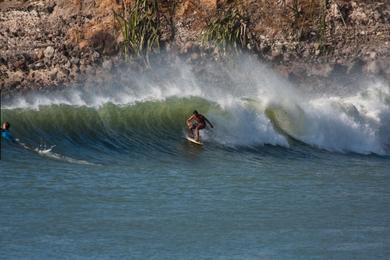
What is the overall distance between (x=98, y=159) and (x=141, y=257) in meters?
7.11

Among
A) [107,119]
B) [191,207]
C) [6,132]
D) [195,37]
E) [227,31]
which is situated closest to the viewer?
[191,207]

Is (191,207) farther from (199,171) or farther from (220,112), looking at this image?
(220,112)

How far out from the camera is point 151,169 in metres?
21.5

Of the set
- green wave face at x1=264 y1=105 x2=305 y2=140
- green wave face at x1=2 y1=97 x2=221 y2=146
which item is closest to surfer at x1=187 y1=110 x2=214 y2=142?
green wave face at x1=2 y1=97 x2=221 y2=146

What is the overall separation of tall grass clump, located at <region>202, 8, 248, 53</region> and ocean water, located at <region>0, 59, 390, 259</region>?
62 centimetres

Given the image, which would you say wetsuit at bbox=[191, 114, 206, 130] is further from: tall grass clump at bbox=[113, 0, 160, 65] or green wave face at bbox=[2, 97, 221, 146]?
tall grass clump at bbox=[113, 0, 160, 65]

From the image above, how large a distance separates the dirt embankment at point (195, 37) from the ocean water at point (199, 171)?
0.65 metres

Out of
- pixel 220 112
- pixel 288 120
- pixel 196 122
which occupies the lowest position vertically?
pixel 196 122

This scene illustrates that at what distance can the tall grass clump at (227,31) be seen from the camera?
2841 centimetres

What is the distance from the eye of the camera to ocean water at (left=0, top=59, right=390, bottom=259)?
1638 cm

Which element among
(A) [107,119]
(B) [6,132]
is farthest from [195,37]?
(B) [6,132]

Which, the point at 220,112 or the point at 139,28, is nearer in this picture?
the point at 220,112

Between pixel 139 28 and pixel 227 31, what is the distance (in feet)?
7.44

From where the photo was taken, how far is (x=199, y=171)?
848 inches
